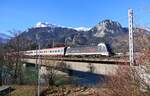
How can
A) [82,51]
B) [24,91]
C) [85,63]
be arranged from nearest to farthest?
[24,91]
[85,63]
[82,51]

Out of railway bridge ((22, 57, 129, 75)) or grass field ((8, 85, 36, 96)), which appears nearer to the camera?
railway bridge ((22, 57, 129, 75))

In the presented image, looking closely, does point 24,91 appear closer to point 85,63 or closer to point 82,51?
point 85,63

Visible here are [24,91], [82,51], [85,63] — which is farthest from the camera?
[82,51]

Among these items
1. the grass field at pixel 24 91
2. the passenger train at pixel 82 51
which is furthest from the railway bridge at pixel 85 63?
the grass field at pixel 24 91

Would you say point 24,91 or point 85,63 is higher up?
point 85,63

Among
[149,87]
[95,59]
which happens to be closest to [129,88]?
[149,87]

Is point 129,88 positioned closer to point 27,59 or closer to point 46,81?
point 46,81

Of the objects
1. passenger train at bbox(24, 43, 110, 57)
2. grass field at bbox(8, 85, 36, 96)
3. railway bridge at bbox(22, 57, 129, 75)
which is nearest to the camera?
railway bridge at bbox(22, 57, 129, 75)

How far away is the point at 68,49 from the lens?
382 ft

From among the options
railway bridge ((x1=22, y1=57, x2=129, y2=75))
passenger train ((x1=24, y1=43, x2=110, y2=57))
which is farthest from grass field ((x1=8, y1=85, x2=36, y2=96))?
passenger train ((x1=24, y1=43, x2=110, y2=57))

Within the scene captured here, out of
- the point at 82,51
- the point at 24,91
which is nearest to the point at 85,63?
the point at 24,91

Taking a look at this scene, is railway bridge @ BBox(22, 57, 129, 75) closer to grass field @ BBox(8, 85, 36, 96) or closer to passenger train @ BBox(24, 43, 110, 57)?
passenger train @ BBox(24, 43, 110, 57)

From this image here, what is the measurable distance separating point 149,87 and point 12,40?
87.7m

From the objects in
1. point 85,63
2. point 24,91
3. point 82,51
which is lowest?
point 24,91
